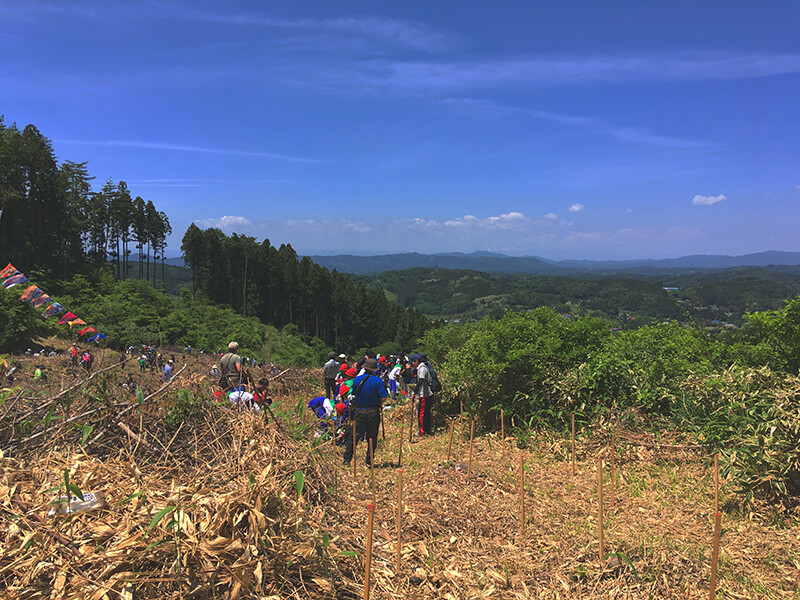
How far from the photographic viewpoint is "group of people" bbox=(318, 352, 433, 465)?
5734 millimetres

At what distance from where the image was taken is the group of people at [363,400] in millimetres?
5734

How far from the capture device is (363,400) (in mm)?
5770

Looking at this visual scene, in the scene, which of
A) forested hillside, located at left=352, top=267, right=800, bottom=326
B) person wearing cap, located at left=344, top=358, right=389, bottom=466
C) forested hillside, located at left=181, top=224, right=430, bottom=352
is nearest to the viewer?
person wearing cap, located at left=344, top=358, right=389, bottom=466

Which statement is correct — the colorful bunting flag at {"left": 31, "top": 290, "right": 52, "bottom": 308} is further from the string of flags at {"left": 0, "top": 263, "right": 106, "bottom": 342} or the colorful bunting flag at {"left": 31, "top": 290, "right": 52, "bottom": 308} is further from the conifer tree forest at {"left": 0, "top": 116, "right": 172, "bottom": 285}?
the conifer tree forest at {"left": 0, "top": 116, "right": 172, "bottom": 285}

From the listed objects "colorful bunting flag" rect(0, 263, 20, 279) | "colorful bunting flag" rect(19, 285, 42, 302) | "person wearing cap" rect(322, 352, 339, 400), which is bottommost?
"person wearing cap" rect(322, 352, 339, 400)

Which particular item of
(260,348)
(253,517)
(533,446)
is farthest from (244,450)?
(260,348)

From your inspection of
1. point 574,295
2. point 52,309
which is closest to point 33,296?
point 52,309

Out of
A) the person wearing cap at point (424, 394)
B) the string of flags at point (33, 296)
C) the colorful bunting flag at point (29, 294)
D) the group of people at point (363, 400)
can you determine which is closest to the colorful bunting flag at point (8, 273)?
the string of flags at point (33, 296)

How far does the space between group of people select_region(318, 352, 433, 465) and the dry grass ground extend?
2.93 ft

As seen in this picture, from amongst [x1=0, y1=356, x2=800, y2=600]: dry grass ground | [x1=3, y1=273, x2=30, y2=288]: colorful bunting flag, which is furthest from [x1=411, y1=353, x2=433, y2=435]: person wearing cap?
[x1=3, y1=273, x2=30, y2=288]: colorful bunting flag

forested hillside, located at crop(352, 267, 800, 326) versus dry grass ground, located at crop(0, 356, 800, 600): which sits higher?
dry grass ground, located at crop(0, 356, 800, 600)

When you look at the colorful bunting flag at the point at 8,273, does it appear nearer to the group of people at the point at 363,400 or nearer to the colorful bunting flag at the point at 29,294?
the colorful bunting flag at the point at 29,294

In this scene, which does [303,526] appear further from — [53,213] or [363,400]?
[53,213]

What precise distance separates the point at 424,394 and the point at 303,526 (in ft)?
14.9
